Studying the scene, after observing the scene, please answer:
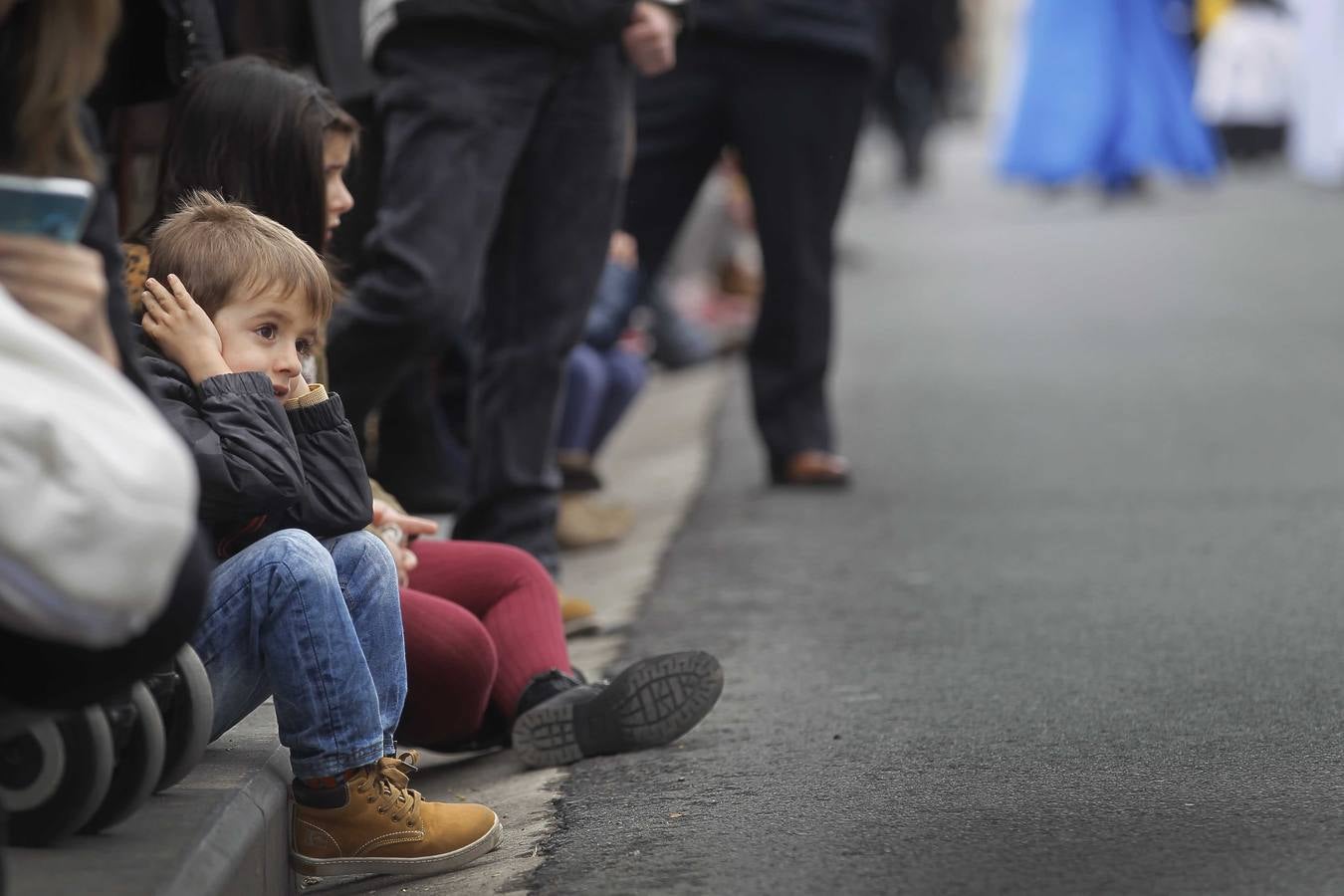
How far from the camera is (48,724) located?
224 cm

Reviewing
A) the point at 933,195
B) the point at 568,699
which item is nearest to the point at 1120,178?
the point at 933,195

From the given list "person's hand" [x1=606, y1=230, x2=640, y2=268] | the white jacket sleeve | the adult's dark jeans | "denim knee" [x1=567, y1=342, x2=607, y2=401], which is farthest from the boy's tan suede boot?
"person's hand" [x1=606, y1=230, x2=640, y2=268]

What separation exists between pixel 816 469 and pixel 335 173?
288cm

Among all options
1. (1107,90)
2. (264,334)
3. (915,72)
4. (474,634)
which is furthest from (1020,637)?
(915,72)

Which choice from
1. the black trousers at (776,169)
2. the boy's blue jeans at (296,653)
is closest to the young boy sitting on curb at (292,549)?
the boy's blue jeans at (296,653)

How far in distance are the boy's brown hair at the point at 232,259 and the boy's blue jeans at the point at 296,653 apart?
0.37 meters

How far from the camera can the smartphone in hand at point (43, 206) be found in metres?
1.99

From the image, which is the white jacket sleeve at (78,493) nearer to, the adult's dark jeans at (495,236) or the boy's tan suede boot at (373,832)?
the boy's tan suede boot at (373,832)

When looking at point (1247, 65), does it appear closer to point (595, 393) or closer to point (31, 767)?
point (595, 393)

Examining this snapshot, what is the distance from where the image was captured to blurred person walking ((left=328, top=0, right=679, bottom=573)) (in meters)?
4.07

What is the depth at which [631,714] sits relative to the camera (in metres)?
3.30

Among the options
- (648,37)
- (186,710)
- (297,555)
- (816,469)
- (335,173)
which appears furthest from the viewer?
(816,469)

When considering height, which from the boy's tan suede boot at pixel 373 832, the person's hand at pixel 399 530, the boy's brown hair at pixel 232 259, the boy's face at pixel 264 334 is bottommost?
the boy's tan suede boot at pixel 373 832

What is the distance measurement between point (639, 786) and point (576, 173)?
1618 mm
